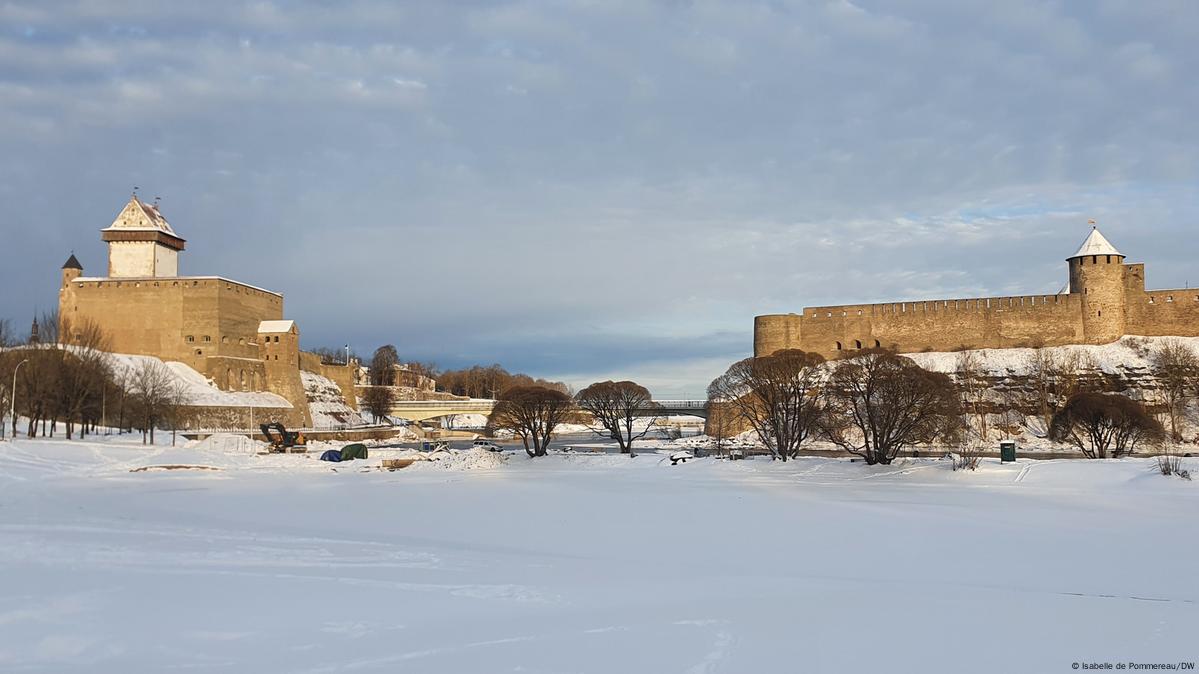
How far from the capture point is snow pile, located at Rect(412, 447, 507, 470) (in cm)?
3168

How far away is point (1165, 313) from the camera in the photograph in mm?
53344

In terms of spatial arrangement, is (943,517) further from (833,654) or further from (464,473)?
(464,473)

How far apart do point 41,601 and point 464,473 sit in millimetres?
20425

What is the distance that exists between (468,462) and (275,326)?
41.9 meters

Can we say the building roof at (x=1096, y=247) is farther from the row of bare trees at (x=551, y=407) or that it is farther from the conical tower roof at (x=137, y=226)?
the conical tower roof at (x=137, y=226)

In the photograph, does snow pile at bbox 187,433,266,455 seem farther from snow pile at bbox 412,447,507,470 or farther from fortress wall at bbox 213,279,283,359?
fortress wall at bbox 213,279,283,359

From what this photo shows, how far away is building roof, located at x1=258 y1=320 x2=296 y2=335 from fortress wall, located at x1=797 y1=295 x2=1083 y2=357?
3997cm

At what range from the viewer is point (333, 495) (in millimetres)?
20594

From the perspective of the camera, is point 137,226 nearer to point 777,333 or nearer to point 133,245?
point 133,245

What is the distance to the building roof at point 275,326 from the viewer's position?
67.6 meters

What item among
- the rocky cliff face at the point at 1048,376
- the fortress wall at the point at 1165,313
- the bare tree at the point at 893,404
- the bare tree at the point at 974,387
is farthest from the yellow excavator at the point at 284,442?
the fortress wall at the point at 1165,313

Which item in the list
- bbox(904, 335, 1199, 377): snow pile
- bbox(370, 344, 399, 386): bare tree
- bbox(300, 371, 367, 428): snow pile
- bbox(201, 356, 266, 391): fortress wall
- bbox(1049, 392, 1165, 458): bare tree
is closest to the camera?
bbox(1049, 392, 1165, 458): bare tree

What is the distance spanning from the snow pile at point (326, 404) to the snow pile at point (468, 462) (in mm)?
37989

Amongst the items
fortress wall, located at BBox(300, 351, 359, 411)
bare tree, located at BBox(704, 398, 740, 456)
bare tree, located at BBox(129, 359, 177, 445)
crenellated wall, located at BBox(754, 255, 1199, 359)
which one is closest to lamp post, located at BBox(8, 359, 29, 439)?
bare tree, located at BBox(129, 359, 177, 445)
